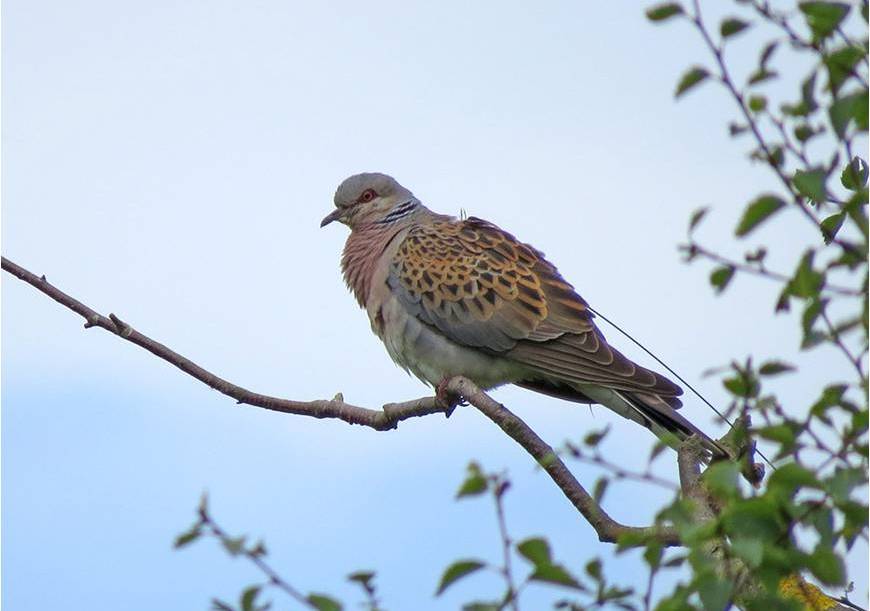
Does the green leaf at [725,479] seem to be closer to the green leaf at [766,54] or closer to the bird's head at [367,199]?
the green leaf at [766,54]

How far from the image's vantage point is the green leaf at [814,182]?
173 centimetres

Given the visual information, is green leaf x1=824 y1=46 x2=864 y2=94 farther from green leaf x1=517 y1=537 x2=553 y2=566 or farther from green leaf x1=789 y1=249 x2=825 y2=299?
Answer: green leaf x1=517 y1=537 x2=553 y2=566

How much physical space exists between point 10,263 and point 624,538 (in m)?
2.81

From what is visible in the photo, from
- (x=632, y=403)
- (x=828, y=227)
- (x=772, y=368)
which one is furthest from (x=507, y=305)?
(x=772, y=368)

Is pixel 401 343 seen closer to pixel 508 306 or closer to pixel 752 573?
pixel 508 306

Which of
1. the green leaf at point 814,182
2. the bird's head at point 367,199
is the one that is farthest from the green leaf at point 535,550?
the bird's head at point 367,199

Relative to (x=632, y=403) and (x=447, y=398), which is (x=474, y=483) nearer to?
(x=447, y=398)

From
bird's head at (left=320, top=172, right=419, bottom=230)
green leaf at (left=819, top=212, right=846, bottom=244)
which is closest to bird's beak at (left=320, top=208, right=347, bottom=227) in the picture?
bird's head at (left=320, top=172, right=419, bottom=230)

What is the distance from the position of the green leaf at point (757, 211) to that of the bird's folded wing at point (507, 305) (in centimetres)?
355

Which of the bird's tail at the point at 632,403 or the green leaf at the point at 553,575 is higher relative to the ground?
the bird's tail at the point at 632,403

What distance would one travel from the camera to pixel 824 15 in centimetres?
167

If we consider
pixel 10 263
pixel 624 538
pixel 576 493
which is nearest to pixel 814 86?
pixel 624 538

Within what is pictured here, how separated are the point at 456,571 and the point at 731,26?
885mm

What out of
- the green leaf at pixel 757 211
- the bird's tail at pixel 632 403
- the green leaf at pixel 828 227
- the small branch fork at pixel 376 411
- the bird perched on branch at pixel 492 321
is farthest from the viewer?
the bird perched on branch at pixel 492 321
